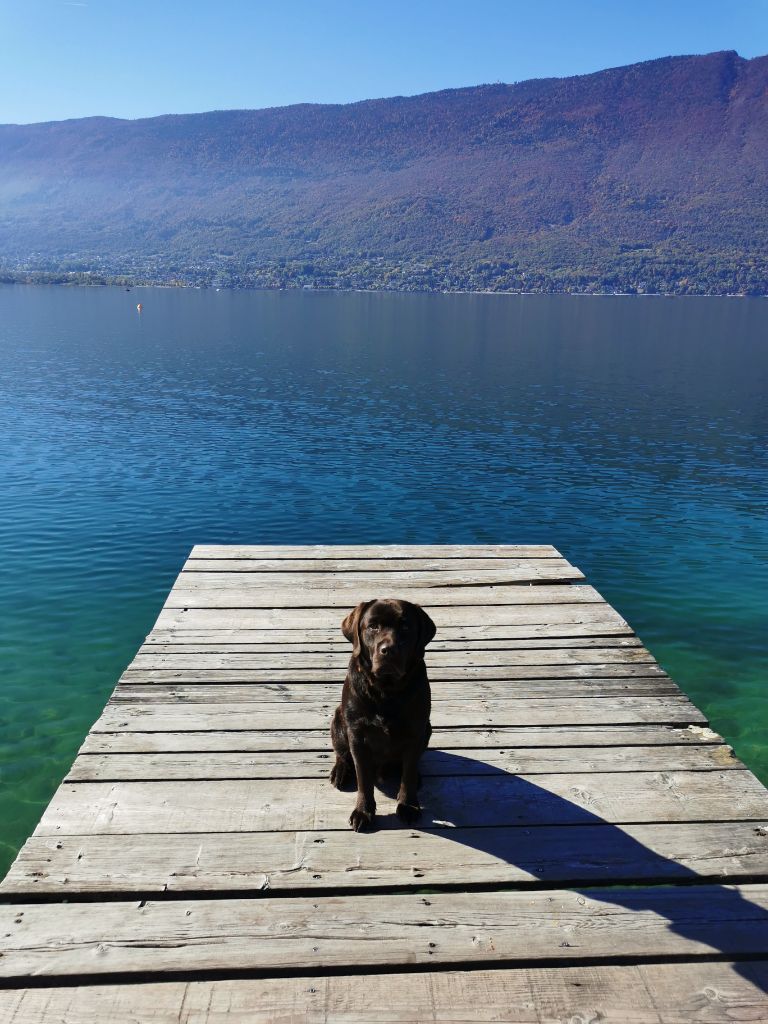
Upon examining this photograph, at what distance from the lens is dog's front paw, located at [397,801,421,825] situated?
466cm

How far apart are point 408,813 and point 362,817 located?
30cm

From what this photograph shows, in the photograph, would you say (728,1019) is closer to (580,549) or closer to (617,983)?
(617,983)

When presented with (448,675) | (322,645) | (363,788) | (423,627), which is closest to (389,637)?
(423,627)

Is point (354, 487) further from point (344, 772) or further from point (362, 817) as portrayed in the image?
point (362, 817)

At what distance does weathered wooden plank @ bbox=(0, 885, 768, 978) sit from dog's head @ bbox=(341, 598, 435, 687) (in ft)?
4.09

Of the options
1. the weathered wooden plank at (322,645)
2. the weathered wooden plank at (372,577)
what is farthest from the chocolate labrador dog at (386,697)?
the weathered wooden plank at (372,577)

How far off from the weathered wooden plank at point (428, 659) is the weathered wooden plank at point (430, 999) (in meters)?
3.37

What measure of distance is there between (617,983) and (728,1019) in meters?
0.49

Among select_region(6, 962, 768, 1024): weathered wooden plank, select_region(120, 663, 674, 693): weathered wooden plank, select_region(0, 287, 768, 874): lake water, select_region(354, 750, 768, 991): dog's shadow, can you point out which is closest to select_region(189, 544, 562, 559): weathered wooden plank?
select_region(0, 287, 768, 874): lake water

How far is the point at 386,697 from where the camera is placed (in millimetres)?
4473

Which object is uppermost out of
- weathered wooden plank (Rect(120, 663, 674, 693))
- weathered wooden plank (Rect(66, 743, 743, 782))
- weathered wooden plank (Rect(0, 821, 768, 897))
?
weathered wooden plank (Rect(0, 821, 768, 897))

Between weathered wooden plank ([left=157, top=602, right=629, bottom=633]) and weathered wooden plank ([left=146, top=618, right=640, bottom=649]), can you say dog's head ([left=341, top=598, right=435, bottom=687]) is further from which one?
weathered wooden plank ([left=157, top=602, right=629, bottom=633])

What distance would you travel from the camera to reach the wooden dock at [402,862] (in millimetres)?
3467

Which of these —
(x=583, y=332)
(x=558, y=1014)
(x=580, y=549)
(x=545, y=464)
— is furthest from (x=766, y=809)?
(x=583, y=332)
